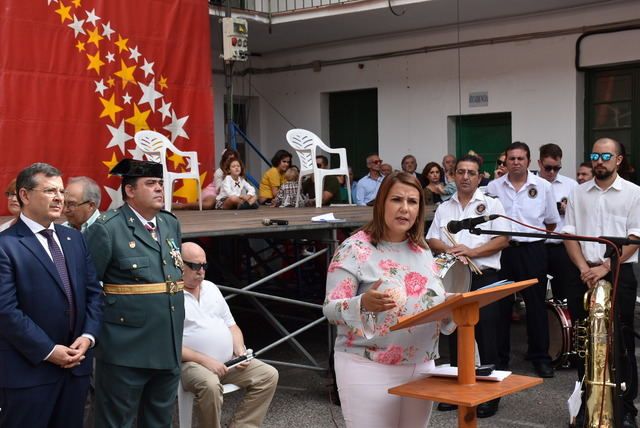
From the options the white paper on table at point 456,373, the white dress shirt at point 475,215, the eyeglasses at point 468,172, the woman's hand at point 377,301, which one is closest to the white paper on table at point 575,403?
the white dress shirt at point 475,215

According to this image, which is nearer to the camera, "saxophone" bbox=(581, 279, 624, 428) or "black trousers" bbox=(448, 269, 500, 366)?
"saxophone" bbox=(581, 279, 624, 428)

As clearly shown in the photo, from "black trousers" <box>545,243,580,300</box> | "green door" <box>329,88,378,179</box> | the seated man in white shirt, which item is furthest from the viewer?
"green door" <box>329,88,378,179</box>

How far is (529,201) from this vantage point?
22.2 ft

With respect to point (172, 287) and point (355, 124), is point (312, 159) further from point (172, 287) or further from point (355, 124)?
point (172, 287)

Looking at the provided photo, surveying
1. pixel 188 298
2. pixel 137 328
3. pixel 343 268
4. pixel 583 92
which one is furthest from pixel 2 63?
pixel 583 92

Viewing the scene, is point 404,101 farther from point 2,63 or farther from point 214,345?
point 214,345

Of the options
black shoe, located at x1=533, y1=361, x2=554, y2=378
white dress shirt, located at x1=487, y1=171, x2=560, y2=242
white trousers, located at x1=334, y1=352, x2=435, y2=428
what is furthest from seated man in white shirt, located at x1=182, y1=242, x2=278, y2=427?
black shoe, located at x1=533, y1=361, x2=554, y2=378

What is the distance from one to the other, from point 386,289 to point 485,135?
1173 centimetres

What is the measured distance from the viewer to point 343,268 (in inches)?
137

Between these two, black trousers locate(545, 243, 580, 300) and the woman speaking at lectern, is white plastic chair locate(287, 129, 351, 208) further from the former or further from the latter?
the woman speaking at lectern

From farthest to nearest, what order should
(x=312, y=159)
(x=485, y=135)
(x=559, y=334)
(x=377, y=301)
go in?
A: 1. (x=485, y=135)
2. (x=312, y=159)
3. (x=559, y=334)
4. (x=377, y=301)

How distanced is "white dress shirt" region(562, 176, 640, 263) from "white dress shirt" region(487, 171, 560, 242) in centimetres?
94

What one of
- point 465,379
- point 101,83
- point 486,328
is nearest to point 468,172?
point 486,328

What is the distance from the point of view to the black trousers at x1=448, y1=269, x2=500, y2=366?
614 cm
